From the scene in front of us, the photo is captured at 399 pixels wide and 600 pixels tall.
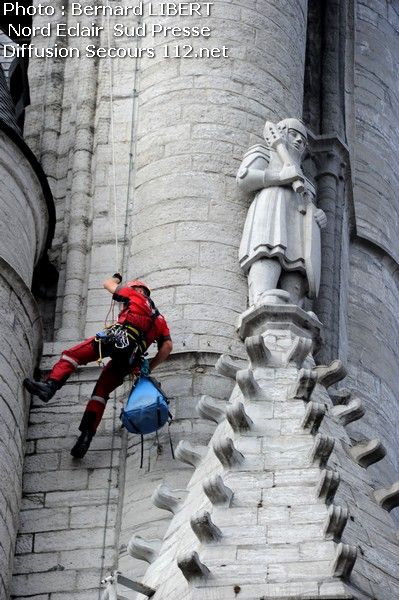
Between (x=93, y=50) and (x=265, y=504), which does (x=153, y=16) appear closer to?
(x=93, y=50)

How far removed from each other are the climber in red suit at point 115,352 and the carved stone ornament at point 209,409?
34.9 inches

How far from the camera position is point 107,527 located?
2192 cm

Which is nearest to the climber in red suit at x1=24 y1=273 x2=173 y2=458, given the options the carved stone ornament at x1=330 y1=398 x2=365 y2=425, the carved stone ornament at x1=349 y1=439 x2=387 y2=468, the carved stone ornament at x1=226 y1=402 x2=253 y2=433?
the carved stone ornament at x1=330 y1=398 x2=365 y2=425

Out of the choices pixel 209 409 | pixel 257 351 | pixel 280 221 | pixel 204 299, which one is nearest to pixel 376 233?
pixel 280 221

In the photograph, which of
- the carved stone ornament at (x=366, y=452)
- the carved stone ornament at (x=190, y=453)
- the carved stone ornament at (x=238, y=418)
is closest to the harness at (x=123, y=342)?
the carved stone ornament at (x=190, y=453)

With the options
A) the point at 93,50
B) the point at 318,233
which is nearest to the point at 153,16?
the point at 93,50

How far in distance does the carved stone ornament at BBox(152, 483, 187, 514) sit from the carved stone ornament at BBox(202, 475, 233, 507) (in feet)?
4.09

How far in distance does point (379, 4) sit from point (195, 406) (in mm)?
9763

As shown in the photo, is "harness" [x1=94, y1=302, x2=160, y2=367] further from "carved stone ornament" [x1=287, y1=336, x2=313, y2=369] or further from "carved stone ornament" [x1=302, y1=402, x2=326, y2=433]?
"carved stone ornament" [x1=302, y1=402, x2=326, y2=433]

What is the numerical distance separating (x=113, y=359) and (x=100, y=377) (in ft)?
0.81

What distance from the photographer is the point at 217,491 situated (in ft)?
62.5

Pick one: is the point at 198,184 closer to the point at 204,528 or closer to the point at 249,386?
the point at 249,386

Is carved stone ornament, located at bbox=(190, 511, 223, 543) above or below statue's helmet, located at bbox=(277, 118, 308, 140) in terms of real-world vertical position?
below

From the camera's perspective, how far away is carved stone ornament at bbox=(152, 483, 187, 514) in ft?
66.8
